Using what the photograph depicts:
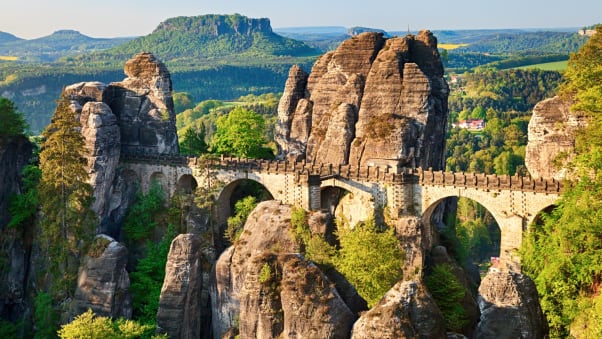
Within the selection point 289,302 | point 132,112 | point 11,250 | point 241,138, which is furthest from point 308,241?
point 132,112

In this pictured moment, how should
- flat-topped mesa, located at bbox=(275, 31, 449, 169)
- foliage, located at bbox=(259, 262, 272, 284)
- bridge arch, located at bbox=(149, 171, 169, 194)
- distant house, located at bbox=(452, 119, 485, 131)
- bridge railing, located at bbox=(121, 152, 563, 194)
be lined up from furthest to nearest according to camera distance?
distant house, located at bbox=(452, 119, 485, 131)
bridge arch, located at bbox=(149, 171, 169, 194)
flat-topped mesa, located at bbox=(275, 31, 449, 169)
bridge railing, located at bbox=(121, 152, 563, 194)
foliage, located at bbox=(259, 262, 272, 284)

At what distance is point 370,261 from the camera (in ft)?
134

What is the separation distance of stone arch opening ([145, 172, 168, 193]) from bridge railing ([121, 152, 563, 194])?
1034mm

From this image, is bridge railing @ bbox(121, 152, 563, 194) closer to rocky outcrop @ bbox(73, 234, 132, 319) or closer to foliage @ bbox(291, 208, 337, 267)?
foliage @ bbox(291, 208, 337, 267)

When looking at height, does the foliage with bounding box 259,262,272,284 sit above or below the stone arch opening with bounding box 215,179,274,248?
above

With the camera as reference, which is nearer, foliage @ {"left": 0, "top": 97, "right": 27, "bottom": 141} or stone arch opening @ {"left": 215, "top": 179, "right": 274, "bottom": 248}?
foliage @ {"left": 0, "top": 97, "right": 27, "bottom": 141}

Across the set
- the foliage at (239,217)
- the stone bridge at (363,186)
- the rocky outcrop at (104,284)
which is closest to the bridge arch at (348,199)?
the stone bridge at (363,186)

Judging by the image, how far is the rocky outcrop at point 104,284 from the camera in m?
47.5

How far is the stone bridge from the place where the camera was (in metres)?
46.4

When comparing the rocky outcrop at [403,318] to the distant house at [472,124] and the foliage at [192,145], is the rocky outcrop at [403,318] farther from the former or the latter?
the distant house at [472,124]

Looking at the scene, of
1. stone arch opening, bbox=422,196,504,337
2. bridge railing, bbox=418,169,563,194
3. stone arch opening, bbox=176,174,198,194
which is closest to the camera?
stone arch opening, bbox=422,196,504,337

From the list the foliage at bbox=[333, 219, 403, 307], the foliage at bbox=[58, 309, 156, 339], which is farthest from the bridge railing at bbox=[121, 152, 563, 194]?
the foliage at bbox=[58, 309, 156, 339]

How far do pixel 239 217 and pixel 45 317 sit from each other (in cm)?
1438

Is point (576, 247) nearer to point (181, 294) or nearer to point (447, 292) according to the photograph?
point (447, 292)
